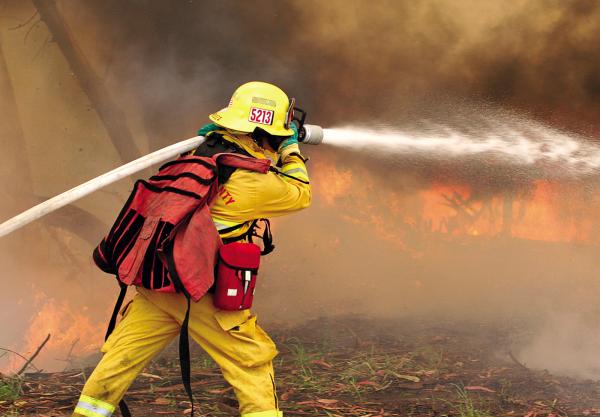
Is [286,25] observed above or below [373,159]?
above

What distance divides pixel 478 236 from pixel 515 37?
77.1 inches

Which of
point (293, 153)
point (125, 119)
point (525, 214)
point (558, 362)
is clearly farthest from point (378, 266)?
point (293, 153)

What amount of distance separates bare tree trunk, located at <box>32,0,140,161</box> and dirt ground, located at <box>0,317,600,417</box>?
227cm

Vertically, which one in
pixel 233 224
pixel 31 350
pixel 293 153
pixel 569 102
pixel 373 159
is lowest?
pixel 31 350

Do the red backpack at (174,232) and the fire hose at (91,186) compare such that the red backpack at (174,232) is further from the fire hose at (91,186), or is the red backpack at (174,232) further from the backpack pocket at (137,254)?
the fire hose at (91,186)

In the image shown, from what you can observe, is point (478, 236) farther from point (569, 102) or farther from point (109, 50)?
point (109, 50)

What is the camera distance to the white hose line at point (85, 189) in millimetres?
3373

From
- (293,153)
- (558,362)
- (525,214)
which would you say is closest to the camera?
(293,153)

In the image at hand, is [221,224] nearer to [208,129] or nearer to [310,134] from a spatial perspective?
[208,129]

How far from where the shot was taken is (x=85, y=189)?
3.49 metres

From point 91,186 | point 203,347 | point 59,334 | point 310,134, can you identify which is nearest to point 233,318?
point 203,347

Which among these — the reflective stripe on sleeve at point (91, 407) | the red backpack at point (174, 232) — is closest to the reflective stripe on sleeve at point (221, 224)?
the red backpack at point (174, 232)

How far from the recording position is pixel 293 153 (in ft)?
12.4

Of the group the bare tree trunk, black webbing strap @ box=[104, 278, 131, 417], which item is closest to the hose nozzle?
black webbing strap @ box=[104, 278, 131, 417]
